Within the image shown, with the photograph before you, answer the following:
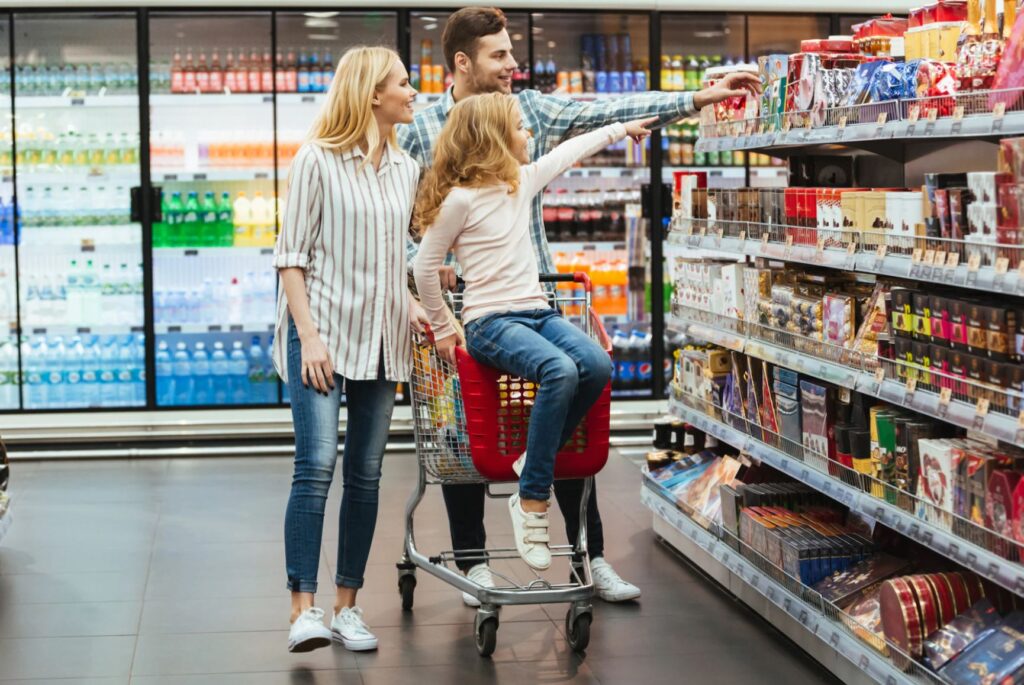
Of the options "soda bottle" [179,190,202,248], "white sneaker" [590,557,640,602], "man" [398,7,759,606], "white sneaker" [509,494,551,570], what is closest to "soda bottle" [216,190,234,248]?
"soda bottle" [179,190,202,248]

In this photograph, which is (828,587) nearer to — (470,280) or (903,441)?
(903,441)

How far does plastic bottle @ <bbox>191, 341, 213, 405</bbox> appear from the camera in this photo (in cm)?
770

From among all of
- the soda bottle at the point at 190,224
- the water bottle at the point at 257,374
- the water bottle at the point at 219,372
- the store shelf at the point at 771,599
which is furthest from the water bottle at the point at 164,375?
the store shelf at the point at 771,599

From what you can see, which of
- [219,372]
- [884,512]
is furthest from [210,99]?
[884,512]

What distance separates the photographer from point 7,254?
7.35 m

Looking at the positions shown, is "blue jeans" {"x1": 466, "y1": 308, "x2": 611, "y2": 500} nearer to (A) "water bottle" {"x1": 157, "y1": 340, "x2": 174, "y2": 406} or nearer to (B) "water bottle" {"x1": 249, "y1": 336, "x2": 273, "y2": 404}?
(B) "water bottle" {"x1": 249, "y1": 336, "x2": 273, "y2": 404}

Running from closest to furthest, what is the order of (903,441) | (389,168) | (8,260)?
(903,441), (389,168), (8,260)

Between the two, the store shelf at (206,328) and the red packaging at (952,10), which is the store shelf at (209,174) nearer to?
the store shelf at (206,328)

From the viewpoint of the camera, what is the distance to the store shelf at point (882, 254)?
9.75ft

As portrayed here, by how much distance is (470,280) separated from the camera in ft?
12.5

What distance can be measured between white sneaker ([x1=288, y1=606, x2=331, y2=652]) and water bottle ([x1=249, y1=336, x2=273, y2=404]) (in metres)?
4.22

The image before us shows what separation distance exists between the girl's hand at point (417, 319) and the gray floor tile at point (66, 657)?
120 centimetres

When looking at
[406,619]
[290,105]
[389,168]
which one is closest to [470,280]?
[389,168]

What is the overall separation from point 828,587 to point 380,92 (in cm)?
182
